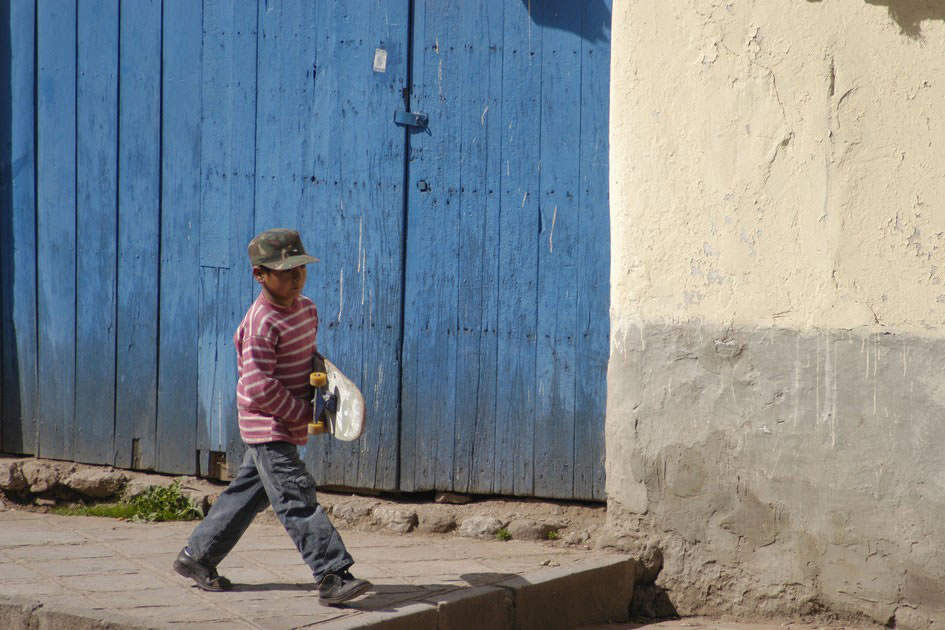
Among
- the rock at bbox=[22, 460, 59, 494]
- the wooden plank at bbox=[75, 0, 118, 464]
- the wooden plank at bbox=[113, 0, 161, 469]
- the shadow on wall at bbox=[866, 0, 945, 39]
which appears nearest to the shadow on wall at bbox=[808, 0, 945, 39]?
the shadow on wall at bbox=[866, 0, 945, 39]

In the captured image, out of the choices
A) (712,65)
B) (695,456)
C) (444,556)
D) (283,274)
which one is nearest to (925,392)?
(695,456)

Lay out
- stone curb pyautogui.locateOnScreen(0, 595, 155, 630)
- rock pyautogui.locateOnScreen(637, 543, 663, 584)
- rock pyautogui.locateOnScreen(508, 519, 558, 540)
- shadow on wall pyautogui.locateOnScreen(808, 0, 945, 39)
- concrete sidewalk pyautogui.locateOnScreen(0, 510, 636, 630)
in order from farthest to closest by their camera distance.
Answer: rock pyautogui.locateOnScreen(508, 519, 558, 540) → rock pyautogui.locateOnScreen(637, 543, 663, 584) → shadow on wall pyautogui.locateOnScreen(808, 0, 945, 39) → concrete sidewalk pyautogui.locateOnScreen(0, 510, 636, 630) → stone curb pyautogui.locateOnScreen(0, 595, 155, 630)

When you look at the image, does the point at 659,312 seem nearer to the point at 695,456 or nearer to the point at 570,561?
the point at 695,456

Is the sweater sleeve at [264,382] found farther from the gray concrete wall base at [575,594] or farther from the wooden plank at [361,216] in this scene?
the wooden plank at [361,216]

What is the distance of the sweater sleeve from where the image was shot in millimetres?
4020

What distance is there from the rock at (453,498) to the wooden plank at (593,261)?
1.69 feet

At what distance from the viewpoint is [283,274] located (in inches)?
160

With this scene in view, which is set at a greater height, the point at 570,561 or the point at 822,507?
the point at 822,507

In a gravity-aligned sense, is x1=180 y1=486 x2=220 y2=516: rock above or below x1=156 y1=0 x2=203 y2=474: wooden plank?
below

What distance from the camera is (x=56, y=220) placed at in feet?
19.0

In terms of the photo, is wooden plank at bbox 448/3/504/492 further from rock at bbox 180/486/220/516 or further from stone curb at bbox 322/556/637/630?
rock at bbox 180/486/220/516

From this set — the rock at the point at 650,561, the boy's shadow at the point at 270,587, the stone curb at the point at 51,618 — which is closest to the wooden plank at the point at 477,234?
the rock at the point at 650,561

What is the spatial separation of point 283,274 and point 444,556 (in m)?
1.50

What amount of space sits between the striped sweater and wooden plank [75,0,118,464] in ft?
6.09
